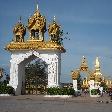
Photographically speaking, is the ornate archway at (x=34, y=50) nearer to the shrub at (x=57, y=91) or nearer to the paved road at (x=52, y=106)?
the shrub at (x=57, y=91)

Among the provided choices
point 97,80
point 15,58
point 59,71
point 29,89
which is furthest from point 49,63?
point 97,80

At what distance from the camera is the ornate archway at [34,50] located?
34.5m

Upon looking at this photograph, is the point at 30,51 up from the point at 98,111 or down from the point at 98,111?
up

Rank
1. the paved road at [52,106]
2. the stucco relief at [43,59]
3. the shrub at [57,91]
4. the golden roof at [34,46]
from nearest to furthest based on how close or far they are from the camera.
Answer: the paved road at [52,106] → the shrub at [57,91] → the golden roof at [34,46] → the stucco relief at [43,59]

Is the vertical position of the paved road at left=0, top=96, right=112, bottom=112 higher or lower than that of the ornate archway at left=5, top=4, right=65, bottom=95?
lower

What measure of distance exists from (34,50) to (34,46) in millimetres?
428

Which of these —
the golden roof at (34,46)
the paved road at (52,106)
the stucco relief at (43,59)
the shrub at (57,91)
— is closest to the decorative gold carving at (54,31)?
the golden roof at (34,46)

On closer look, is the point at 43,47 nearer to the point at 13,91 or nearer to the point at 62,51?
the point at 62,51

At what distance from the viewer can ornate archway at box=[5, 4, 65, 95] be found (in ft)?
113

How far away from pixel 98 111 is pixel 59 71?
19.0 m

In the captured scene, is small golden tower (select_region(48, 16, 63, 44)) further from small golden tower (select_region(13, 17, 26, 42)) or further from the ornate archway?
small golden tower (select_region(13, 17, 26, 42))

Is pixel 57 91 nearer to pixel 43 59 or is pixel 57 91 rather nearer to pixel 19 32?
pixel 43 59

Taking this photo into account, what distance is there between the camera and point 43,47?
34.6 meters

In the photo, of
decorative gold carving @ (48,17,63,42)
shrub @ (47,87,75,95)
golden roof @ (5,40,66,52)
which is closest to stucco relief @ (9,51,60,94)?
golden roof @ (5,40,66,52)
